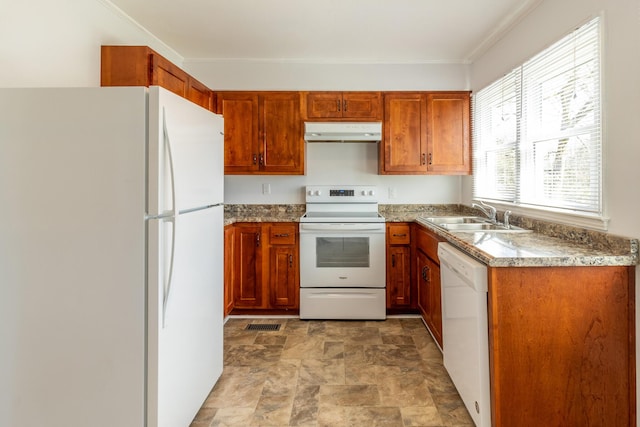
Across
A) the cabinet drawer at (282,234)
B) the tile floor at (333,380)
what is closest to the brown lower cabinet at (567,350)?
the tile floor at (333,380)

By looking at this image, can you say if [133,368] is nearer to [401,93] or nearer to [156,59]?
[156,59]

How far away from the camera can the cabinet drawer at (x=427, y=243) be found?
8.52ft

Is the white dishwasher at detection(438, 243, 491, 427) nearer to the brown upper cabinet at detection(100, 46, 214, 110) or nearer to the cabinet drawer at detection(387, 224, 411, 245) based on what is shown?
the cabinet drawer at detection(387, 224, 411, 245)

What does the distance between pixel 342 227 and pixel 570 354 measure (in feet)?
6.50

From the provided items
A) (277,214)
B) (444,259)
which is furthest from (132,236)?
(277,214)

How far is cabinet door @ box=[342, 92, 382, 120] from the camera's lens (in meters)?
3.44

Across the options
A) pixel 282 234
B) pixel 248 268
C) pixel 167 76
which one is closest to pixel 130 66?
pixel 167 76

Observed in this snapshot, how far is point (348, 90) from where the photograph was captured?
3.53m

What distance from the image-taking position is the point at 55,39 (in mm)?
Result: 2031

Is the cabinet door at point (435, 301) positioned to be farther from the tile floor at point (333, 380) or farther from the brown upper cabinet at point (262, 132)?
the brown upper cabinet at point (262, 132)

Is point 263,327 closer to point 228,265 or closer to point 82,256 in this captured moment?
point 228,265

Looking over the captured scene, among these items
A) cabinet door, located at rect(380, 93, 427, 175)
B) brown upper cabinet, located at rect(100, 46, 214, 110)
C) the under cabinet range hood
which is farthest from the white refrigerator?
cabinet door, located at rect(380, 93, 427, 175)

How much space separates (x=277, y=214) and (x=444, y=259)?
6.68 feet

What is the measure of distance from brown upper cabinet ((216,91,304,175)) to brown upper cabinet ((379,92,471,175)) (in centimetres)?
91
